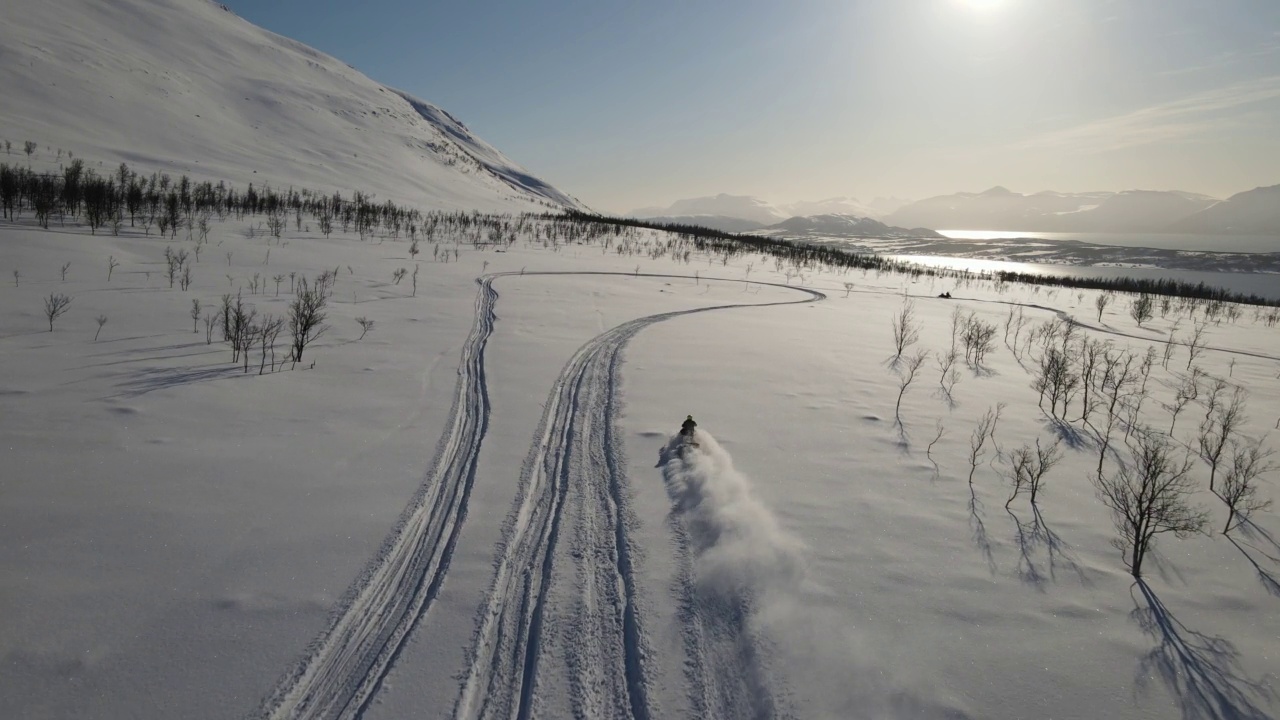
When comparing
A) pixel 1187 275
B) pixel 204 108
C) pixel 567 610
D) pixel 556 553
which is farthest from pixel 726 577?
pixel 1187 275

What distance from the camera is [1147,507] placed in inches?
132

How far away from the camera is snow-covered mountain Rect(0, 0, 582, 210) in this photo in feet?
95.0

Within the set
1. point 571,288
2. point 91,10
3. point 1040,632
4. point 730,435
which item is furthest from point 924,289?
point 91,10

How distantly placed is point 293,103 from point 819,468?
2488 inches

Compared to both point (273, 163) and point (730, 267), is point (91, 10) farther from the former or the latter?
point (730, 267)

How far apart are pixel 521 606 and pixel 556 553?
1.62ft

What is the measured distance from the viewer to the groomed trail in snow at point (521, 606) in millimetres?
2330

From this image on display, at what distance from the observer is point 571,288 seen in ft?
47.6

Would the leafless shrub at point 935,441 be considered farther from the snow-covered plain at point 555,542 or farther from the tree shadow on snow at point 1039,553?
the tree shadow on snow at point 1039,553

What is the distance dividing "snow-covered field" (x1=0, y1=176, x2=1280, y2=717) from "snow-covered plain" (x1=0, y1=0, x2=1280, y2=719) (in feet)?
0.07

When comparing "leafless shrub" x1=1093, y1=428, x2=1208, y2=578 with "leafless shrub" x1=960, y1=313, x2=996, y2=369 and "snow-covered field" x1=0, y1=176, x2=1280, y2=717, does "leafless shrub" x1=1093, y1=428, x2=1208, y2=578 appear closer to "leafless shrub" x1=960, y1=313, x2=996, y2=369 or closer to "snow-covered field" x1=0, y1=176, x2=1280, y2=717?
"snow-covered field" x1=0, y1=176, x2=1280, y2=717

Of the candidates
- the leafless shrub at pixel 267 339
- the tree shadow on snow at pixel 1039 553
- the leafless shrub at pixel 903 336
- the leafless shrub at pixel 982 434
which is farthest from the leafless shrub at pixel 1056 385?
the leafless shrub at pixel 267 339

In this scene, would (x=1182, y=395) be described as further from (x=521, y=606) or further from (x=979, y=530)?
(x=521, y=606)

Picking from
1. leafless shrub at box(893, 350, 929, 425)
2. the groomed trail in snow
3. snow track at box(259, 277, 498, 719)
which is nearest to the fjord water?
leafless shrub at box(893, 350, 929, 425)
